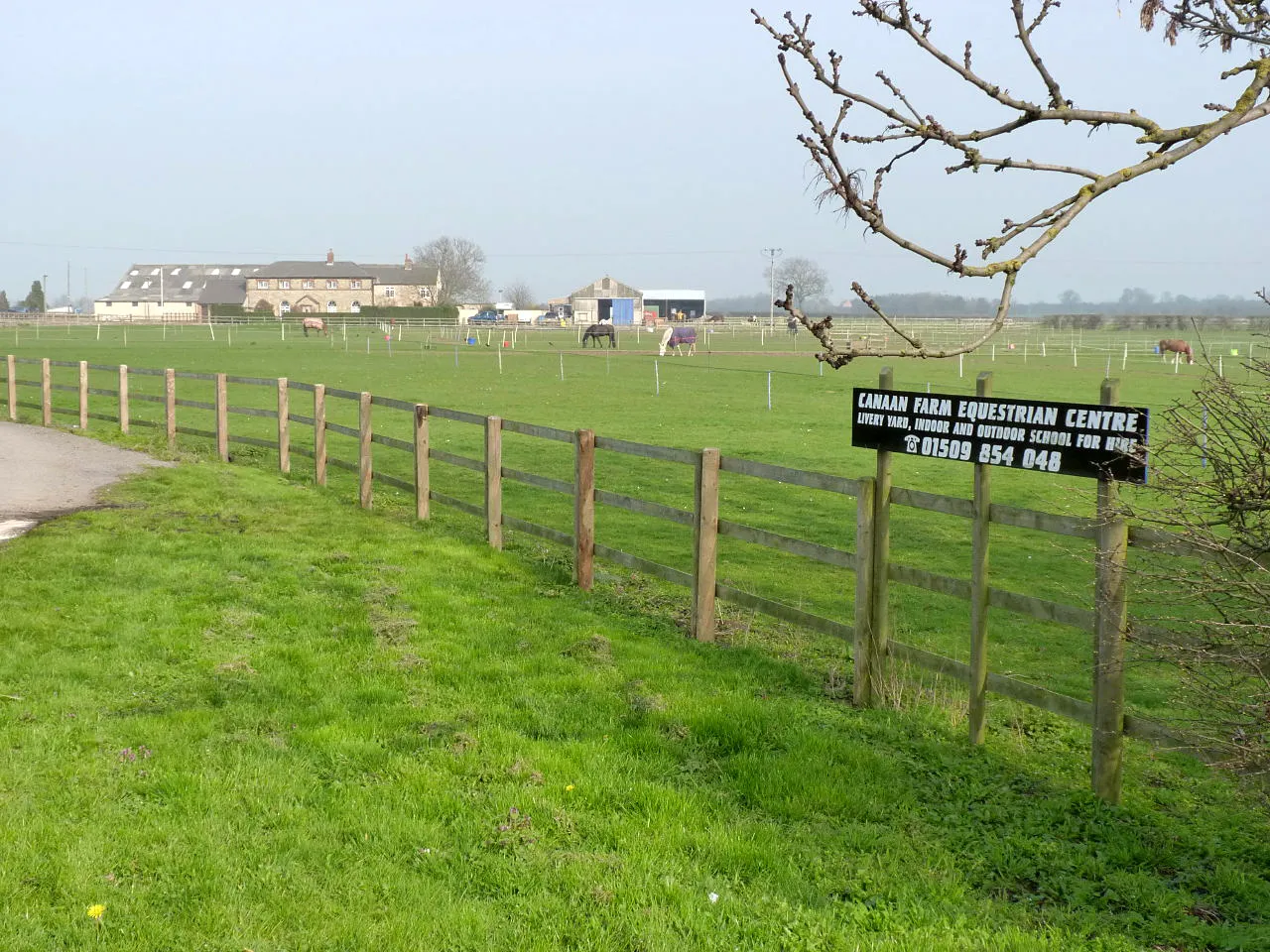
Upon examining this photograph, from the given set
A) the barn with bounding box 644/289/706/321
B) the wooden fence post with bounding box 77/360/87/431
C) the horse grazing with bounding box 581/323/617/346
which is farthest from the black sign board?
the barn with bounding box 644/289/706/321

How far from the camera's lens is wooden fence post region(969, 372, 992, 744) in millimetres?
6484

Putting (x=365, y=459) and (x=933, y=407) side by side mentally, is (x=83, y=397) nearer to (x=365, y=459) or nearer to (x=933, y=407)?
(x=365, y=459)

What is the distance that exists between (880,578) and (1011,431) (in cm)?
138

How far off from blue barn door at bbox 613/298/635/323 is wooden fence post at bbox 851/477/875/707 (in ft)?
415

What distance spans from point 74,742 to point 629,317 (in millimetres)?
129059

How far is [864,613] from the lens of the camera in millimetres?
7227

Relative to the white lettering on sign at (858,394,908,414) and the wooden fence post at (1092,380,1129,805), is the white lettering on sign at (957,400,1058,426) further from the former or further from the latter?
the white lettering on sign at (858,394,908,414)

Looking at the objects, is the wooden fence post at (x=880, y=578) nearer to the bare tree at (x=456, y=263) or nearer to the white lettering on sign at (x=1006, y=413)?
the white lettering on sign at (x=1006, y=413)

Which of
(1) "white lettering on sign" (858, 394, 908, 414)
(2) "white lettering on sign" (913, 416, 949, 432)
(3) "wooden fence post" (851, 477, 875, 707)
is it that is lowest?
(3) "wooden fence post" (851, 477, 875, 707)

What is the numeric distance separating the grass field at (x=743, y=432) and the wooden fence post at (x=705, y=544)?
175 centimetres

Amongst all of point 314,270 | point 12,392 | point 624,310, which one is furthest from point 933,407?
point 314,270

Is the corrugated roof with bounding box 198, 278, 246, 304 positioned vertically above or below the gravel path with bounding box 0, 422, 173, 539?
above

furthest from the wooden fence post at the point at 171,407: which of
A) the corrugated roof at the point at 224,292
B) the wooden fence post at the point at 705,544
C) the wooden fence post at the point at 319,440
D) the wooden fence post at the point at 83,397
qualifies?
the corrugated roof at the point at 224,292

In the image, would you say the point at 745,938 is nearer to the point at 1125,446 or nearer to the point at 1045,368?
the point at 1125,446
